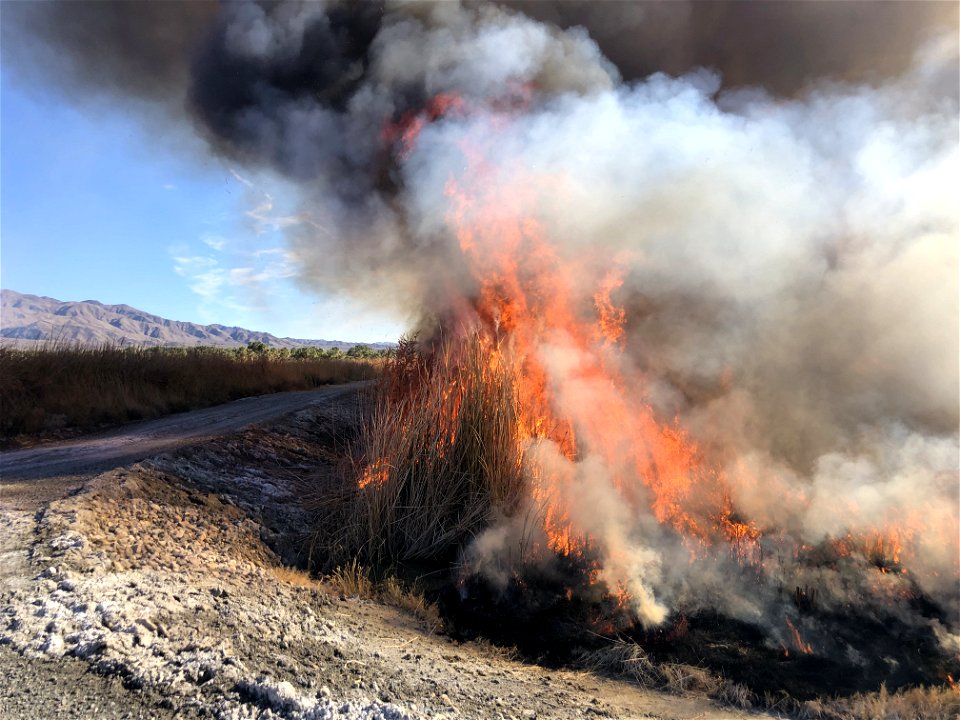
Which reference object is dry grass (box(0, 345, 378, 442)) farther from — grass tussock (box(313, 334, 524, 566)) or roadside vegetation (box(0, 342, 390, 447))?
grass tussock (box(313, 334, 524, 566))

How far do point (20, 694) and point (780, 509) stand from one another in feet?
17.7

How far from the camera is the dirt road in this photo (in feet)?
17.4

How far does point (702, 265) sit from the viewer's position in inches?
255

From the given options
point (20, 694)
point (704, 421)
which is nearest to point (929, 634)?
point (704, 421)

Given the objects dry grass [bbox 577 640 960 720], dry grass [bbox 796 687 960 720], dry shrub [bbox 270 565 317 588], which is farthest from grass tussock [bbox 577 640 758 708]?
dry shrub [bbox 270 565 317 588]

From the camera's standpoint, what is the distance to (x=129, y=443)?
6.65 metres

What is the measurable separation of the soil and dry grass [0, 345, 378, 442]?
5.22 metres

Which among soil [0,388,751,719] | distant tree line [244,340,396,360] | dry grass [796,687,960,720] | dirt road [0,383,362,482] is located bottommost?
soil [0,388,751,719]

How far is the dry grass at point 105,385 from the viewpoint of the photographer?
864 cm

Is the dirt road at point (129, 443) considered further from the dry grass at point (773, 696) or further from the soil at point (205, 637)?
the dry grass at point (773, 696)

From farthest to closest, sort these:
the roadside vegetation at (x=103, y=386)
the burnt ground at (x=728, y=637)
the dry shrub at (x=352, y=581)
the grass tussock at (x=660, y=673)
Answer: the roadside vegetation at (x=103, y=386) → the dry shrub at (x=352, y=581) → the burnt ground at (x=728, y=637) → the grass tussock at (x=660, y=673)

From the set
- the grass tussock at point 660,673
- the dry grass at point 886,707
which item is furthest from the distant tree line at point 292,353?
the dry grass at point 886,707

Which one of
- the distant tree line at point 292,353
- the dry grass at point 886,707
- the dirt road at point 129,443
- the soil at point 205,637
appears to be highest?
the distant tree line at point 292,353

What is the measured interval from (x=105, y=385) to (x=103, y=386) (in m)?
0.06
